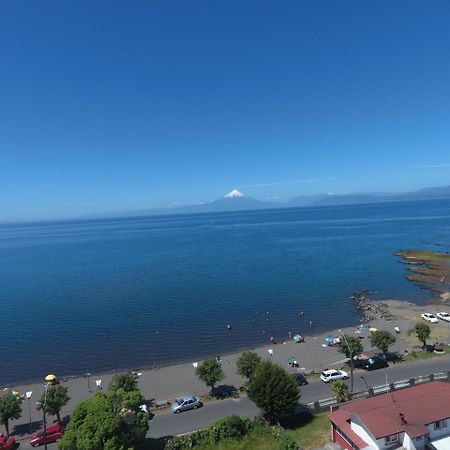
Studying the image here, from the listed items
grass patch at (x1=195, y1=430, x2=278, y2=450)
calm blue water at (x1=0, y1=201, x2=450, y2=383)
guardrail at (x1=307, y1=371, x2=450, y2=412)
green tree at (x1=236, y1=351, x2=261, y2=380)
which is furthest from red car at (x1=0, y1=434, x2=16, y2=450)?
guardrail at (x1=307, y1=371, x2=450, y2=412)

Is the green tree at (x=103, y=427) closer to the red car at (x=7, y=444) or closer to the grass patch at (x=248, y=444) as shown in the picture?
the grass patch at (x=248, y=444)

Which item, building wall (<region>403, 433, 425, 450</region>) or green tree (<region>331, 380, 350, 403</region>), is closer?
building wall (<region>403, 433, 425, 450</region>)

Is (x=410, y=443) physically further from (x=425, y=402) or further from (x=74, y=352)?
(x=74, y=352)

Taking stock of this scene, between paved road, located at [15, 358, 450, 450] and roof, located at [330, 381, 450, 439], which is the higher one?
roof, located at [330, 381, 450, 439]

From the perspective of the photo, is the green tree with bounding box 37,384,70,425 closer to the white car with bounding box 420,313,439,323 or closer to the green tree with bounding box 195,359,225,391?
the green tree with bounding box 195,359,225,391

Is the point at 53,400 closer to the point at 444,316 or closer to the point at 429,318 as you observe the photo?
the point at 429,318

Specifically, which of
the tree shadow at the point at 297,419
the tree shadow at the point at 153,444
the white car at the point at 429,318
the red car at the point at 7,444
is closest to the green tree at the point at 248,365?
the tree shadow at the point at 297,419

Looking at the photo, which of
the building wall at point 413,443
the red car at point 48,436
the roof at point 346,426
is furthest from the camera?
the red car at point 48,436
